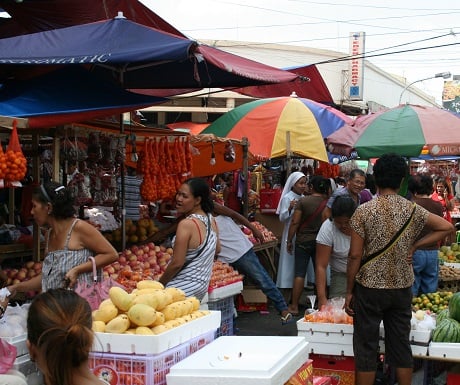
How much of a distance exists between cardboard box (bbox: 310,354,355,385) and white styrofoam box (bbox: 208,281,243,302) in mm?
1269

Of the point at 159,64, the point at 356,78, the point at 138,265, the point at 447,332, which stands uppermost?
the point at 356,78

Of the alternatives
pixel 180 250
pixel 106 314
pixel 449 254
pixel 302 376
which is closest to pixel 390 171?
pixel 180 250

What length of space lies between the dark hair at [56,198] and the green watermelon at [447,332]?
304 cm

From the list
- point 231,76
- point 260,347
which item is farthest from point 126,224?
point 260,347

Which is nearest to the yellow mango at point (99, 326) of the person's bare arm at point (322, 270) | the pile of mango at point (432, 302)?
the person's bare arm at point (322, 270)

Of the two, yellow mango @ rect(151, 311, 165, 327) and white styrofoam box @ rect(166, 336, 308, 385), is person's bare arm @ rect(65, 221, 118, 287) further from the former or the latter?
white styrofoam box @ rect(166, 336, 308, 385)

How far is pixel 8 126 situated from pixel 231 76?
2.78 m

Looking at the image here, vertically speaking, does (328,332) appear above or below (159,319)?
below

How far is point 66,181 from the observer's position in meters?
6.77

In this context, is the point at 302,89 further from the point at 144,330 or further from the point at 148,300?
the point at 144,330

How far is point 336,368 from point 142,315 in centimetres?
239

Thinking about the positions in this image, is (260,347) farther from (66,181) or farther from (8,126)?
(66,181)

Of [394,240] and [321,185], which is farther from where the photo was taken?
[321,185]

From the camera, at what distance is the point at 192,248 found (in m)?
5.12
